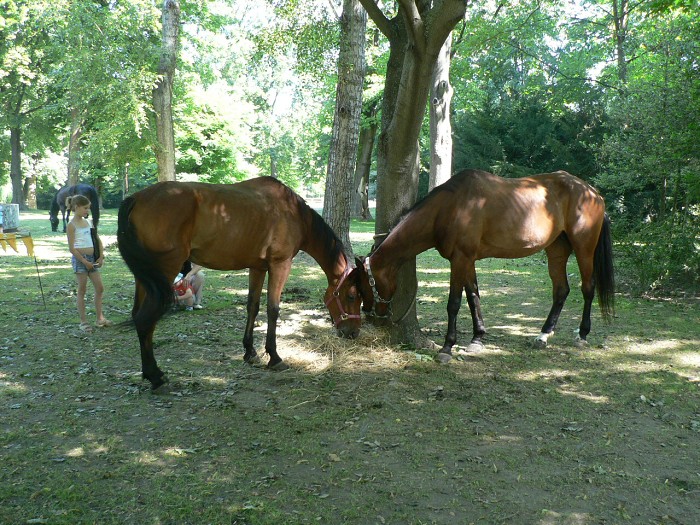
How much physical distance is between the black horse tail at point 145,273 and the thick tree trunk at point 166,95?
11.7 meters

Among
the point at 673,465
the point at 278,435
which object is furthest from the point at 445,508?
the point at 673,465

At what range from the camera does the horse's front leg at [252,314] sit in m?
5.90

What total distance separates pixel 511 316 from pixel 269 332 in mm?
4006

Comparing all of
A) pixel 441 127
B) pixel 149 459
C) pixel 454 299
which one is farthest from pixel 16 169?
pixel 149 459

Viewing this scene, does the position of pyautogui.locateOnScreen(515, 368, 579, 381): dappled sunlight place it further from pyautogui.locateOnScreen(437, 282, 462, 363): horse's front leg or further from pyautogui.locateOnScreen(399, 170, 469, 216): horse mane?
pyautogui.locateOnScreen(399, 170, 469, 216): horse mane

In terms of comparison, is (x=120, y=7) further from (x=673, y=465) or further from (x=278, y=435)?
(x=673, y=465)

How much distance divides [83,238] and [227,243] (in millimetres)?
2574

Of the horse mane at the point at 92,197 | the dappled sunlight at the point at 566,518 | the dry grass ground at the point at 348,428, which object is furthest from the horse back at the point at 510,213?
the horse mane at the point at 92,197

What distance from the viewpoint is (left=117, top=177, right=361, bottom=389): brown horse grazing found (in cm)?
488

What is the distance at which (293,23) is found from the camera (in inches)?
364

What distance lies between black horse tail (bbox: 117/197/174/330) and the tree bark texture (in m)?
2.59

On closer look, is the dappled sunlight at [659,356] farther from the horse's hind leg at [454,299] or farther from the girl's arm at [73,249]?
the girl's arm at [73,249]

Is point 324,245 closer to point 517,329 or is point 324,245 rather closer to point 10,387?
point 517,329

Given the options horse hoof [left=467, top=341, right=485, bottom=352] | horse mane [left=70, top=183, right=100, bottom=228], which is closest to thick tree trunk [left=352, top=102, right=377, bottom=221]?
horse mane [left=70, top=183, right=100, bottom=228]
